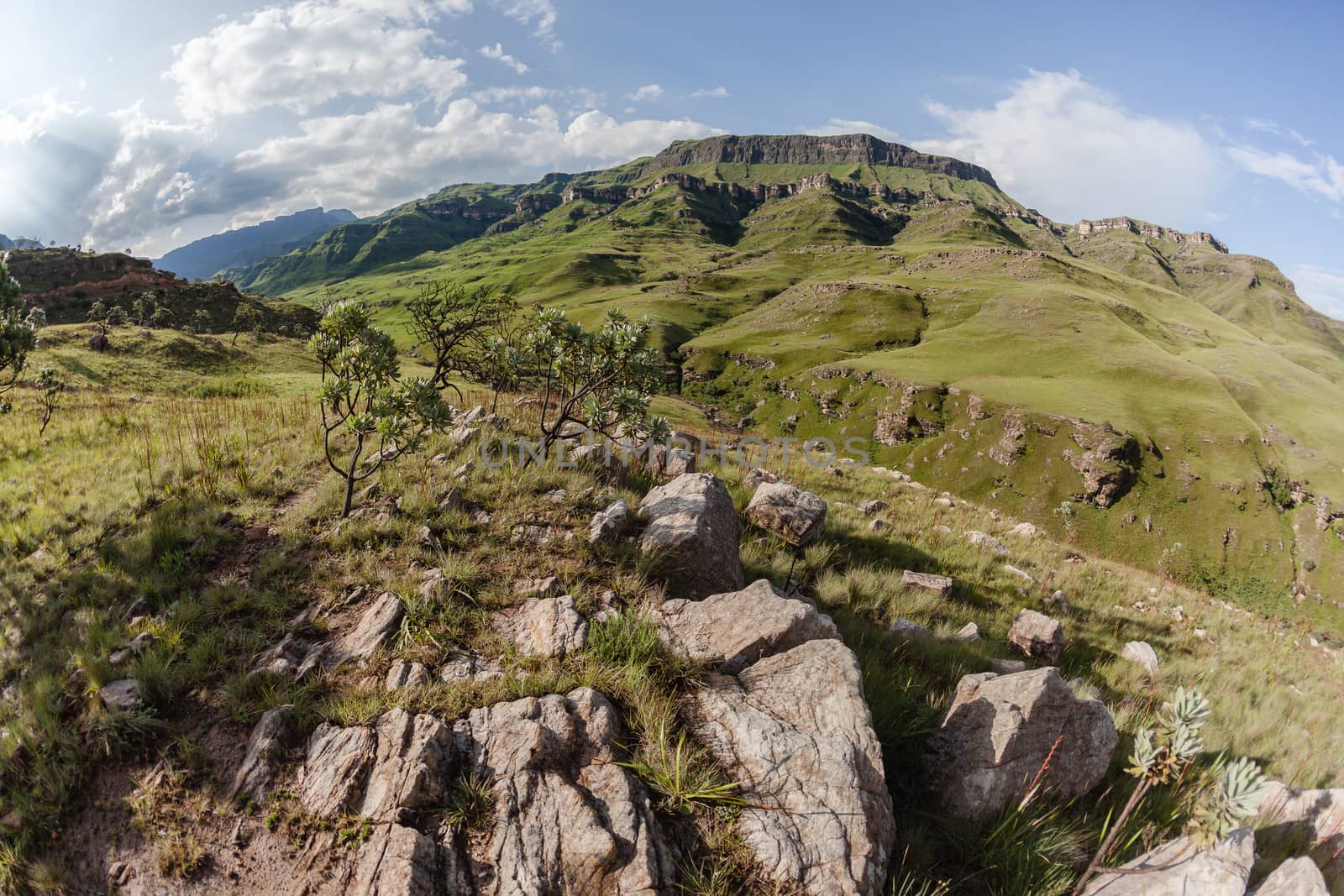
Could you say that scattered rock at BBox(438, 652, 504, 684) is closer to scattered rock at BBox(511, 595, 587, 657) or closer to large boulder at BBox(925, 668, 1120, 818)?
scattered rock at BBox(511, 595, 587, 657)

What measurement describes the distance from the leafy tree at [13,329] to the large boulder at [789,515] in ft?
48.5

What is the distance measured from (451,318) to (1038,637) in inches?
480

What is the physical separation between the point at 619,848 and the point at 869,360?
→ 447 ft

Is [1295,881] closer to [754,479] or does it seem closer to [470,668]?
[470,668]

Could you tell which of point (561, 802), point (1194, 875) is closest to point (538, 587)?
point (561, 802)

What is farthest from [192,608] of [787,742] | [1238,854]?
[1238,854]

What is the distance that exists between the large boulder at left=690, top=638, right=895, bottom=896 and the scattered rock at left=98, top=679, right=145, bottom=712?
5244 mm

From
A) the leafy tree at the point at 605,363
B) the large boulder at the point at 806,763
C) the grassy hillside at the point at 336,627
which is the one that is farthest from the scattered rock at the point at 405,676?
the leafy tree at the point at 605,363

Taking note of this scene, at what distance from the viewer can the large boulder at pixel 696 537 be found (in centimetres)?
757

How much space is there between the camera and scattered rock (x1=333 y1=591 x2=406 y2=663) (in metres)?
5.57

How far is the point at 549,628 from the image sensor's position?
19.1ft

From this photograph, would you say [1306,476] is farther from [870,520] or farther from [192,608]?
[192,608]

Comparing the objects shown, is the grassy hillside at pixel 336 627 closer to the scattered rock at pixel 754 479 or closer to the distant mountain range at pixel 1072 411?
the scattered rock at pixel 754 479

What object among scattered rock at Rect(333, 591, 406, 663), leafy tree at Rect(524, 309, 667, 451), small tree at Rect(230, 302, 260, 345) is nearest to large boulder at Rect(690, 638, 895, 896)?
scattered rock at Rect(333, 591, 406, 663)
